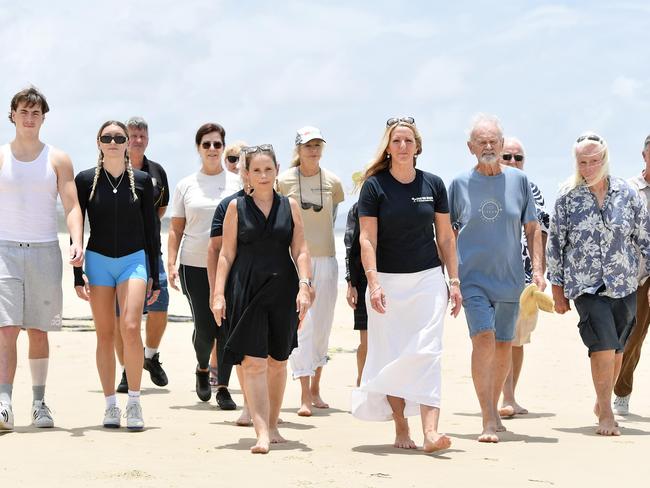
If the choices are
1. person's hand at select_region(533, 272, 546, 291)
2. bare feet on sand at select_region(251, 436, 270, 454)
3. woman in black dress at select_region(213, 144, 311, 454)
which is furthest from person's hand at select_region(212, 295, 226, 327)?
person's hand at select_region(533, 272, 546, 291)

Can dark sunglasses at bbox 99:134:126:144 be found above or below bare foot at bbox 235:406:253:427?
above

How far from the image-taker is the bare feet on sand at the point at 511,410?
30.4 ft

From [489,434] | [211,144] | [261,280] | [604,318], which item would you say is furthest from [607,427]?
[211,144]

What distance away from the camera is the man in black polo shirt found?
10.3 meters

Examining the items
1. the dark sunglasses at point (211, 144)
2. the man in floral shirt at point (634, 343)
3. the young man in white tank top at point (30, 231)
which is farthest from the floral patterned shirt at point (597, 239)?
the young man in white tank top at point (30, 231)

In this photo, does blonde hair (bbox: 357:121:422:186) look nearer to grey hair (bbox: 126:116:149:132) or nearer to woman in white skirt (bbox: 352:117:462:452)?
woman in white skirt (bbox: 352:117:462:452)

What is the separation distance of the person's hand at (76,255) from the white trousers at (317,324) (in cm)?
214

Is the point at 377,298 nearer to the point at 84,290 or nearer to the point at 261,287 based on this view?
the point at 261,287

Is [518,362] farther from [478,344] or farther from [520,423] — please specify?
[478,344]

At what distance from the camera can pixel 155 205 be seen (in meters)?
10.0

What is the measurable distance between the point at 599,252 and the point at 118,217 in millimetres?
3327

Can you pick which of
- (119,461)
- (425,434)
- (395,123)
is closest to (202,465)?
(119,461)

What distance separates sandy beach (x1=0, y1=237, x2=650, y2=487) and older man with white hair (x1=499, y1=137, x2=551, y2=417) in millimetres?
194

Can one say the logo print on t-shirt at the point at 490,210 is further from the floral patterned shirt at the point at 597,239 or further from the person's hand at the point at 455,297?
the person's hand at the point at 455,297
